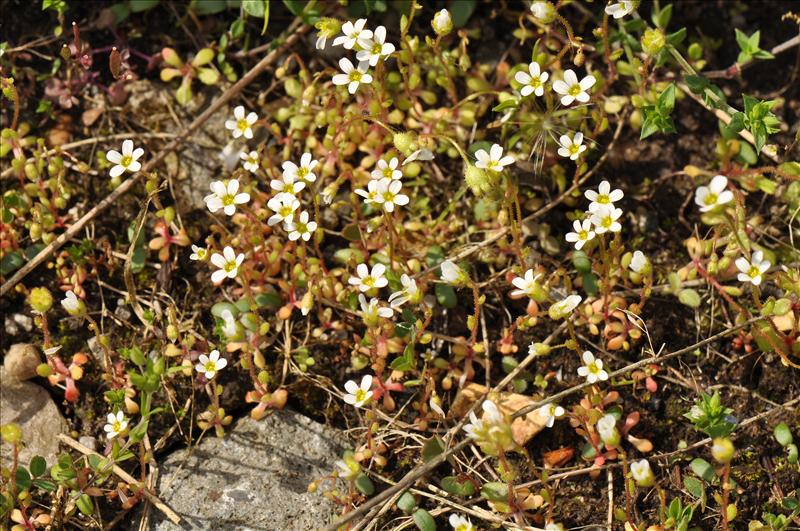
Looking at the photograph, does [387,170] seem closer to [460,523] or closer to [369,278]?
[369,278]

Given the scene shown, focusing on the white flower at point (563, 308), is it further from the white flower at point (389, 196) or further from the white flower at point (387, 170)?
the white flower at point (387, 170)

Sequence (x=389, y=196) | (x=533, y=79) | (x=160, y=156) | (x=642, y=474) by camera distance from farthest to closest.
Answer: (x=160, y=156)
(x=533, y=79)
(x=389, y=196)
(x=642, y=474)

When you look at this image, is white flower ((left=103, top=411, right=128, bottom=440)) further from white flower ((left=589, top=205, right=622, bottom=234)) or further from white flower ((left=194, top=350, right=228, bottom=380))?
white flower ((left=589, top=205, right=622, bottom=234))

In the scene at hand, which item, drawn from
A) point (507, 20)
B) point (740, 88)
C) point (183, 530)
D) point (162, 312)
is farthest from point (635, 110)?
point (183, 530)

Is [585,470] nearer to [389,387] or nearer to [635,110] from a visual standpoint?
[389,387]

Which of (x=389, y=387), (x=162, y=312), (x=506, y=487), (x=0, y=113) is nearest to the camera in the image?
(x=506, y=487)

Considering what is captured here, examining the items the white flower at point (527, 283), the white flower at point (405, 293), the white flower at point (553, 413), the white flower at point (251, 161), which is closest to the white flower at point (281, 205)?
the white flower at point (251, 161)

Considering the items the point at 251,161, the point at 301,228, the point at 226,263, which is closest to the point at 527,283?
the point at 301,228
